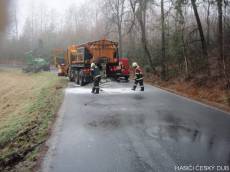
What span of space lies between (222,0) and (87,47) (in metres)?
10.6

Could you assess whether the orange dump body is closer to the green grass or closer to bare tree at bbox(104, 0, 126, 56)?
the green grass

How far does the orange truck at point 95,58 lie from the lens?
24.9m

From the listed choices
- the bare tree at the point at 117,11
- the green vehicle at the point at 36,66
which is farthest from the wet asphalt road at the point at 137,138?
the green vehicle at the point at 36,66

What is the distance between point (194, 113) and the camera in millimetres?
12234

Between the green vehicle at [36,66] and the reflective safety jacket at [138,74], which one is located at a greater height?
the green vehicle at [36,66]

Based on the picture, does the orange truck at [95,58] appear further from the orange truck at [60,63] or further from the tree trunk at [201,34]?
the tree trunk at [201,34]

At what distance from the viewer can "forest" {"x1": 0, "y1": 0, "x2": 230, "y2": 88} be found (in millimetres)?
21953

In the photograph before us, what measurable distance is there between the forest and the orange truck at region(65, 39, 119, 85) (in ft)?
12.1

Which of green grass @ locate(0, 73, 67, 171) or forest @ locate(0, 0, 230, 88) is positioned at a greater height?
forest @ locate(0, 0, 230, 88)

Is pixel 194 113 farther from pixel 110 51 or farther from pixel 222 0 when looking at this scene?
pixel 110 51

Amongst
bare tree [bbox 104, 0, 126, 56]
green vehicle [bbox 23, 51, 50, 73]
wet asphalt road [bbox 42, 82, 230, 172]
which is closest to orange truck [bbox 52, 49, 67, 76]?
bare tree [bbox 104, 0, 126, 56]

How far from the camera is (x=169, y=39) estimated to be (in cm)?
2681

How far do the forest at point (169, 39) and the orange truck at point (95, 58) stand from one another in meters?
3.70

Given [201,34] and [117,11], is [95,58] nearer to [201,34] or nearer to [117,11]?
[201,34]
